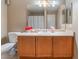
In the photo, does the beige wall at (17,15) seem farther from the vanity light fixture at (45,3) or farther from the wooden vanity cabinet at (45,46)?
the wooden vanity cabinet at (45,46)

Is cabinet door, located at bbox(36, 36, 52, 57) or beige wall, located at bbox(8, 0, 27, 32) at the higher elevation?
beige wall, located at bbox(8, 0, 27, 32)

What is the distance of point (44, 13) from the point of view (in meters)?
4.37

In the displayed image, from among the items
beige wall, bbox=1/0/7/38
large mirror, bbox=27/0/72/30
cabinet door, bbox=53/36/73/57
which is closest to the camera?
cabinet door, bbox=53/36/73/57

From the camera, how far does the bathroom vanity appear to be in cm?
352

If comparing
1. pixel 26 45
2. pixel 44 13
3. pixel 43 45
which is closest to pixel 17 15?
pixel 44 13

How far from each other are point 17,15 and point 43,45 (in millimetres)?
1494

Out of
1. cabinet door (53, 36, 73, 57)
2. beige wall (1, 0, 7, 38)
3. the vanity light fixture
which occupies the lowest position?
→ cabinet door (53, 36, 73, 57)

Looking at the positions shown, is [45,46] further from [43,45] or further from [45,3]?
[45,3]

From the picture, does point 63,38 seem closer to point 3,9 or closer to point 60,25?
point 60,25

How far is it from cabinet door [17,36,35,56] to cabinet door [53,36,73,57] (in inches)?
20.5

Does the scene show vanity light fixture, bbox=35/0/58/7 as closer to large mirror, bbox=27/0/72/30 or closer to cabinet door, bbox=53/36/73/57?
large mirror, bbox=27/0/72/30

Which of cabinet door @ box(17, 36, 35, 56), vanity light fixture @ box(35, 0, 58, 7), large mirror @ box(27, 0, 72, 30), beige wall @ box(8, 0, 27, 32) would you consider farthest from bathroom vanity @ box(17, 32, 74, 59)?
vanity light fixture @ box(35, 0, 58, 7)

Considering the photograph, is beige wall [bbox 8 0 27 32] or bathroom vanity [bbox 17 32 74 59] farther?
beige wall [bbox 8 0 27 32]

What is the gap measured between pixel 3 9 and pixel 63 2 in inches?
70.0
